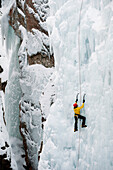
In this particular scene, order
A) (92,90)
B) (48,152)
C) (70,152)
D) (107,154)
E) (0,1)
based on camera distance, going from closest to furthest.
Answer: (107,154)
(92,90)
(70,152)
(48,152)
(0,1)

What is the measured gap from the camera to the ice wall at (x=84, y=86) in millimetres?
2105

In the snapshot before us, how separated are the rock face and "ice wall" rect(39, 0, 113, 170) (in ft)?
7.90

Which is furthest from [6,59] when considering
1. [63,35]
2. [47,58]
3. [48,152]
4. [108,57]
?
[108,57]

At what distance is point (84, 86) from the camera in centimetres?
237

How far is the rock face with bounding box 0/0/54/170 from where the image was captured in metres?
5.25

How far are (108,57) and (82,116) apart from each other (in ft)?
2.74

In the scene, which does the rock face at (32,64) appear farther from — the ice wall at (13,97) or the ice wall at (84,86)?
the ice wall at (84,86)

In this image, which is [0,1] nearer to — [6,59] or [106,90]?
[6,59]

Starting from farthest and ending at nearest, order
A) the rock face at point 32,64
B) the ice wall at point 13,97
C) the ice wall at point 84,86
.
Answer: the ice wall at point 13,97 → the rock face at point 32,64 → the ice wall at point 84,86

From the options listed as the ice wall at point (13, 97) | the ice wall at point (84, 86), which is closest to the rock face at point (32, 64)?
the ice wall at point (13, 97)

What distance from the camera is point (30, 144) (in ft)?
17.5

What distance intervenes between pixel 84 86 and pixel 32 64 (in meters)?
3.30

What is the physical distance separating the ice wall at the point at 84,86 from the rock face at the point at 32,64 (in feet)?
7.90

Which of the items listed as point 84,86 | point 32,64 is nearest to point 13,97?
point 32,64
